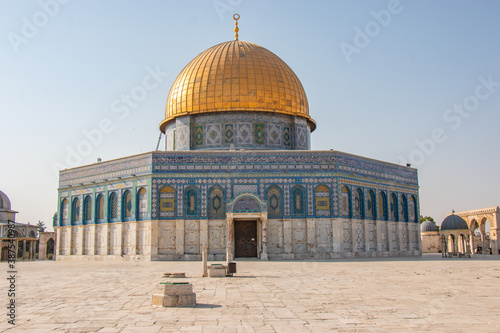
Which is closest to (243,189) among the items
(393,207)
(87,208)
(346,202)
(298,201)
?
(298,201)

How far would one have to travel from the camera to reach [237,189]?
29375 mm

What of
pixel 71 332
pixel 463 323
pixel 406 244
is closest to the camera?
pixel 71 332

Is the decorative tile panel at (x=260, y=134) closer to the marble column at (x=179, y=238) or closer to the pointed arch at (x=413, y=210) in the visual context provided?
the marble column at (x=179, y=238)

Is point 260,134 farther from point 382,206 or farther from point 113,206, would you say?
point 113,206

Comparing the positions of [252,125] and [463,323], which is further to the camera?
[252,125]

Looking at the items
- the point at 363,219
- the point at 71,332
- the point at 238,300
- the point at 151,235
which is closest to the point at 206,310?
the point at 238,300

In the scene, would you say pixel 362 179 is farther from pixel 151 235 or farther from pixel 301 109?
pixel 151 235

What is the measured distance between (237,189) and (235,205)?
0.95 meters

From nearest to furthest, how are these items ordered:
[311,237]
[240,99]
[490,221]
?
[311,237]
[240,99]
[490,221]

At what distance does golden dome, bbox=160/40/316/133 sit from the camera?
108 ft

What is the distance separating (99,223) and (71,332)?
26062mm

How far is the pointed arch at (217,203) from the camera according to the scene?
29.3 meters

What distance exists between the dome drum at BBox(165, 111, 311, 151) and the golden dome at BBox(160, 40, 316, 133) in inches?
18.7

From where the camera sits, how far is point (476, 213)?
154 ft
